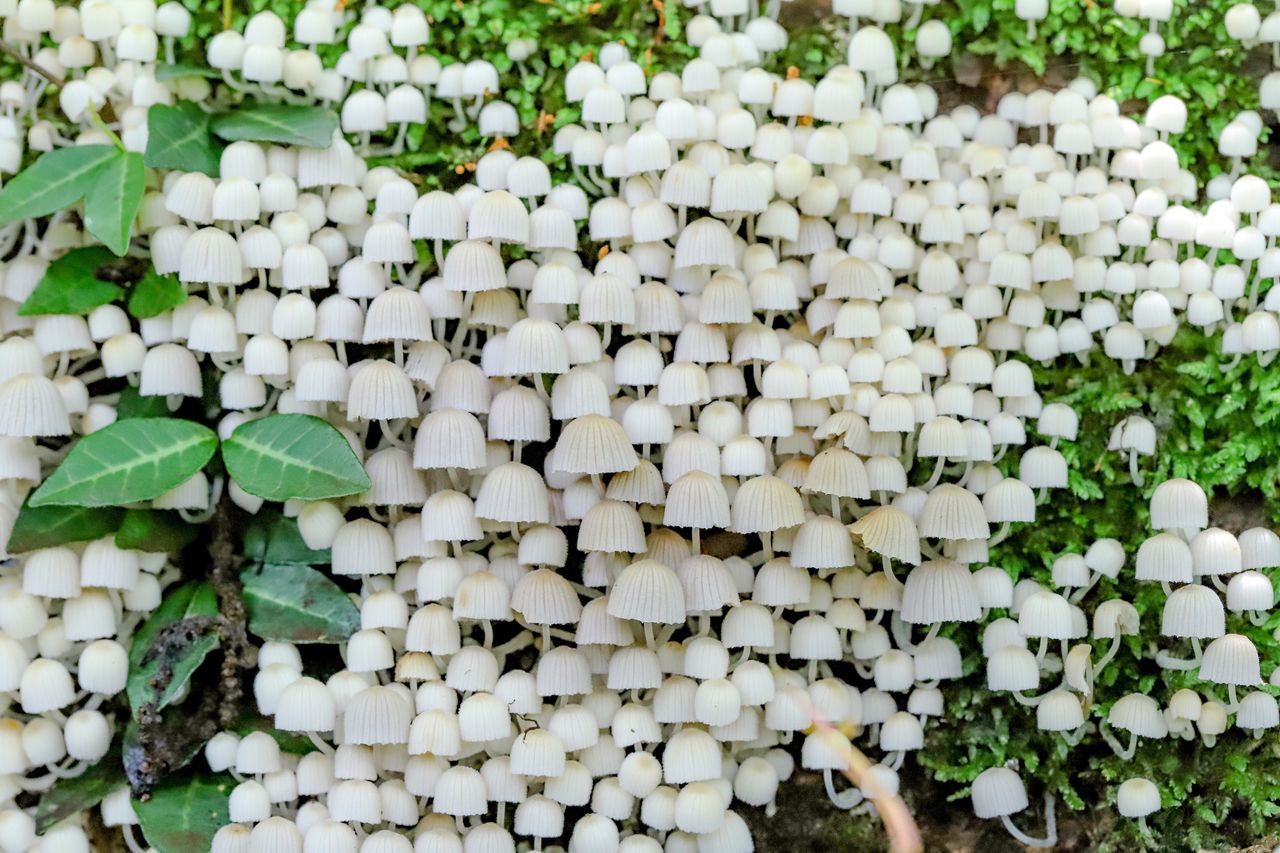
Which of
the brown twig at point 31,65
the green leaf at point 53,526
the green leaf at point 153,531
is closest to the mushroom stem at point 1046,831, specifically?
the green leaf at point 153,531

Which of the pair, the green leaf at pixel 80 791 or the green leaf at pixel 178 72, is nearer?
the green leaf at pixel 80 791

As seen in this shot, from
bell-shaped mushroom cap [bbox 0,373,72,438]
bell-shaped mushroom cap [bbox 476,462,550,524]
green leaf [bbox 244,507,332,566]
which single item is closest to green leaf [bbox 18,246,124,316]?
bell-shaped mushroom cap [bbox 0,373,72,438]

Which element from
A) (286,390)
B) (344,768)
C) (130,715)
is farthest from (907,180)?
(130,715)

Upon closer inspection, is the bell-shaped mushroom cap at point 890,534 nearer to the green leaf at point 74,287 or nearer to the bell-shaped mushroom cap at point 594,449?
the bell-shaped mushroom cap at point 594,449

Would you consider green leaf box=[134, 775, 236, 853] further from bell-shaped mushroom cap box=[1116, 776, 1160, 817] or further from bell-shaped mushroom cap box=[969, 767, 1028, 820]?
bell-shaped mushroom cap box=[1116, 776, 1160, 817]

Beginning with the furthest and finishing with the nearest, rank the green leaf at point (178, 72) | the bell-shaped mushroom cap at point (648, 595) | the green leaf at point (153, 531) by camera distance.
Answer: the green leaf at point (178, 72) → the green leaf at point (153, 531) → the bell-shaped mushroom cap at point (648, 595)

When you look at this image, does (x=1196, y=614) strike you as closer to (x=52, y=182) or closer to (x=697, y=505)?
(x=697, y=505)
